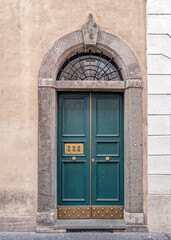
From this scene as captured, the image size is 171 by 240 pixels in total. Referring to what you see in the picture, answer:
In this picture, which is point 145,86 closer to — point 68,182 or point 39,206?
point 68,182

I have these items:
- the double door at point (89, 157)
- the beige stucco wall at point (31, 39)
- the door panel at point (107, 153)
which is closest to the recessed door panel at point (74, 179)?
the double door at point (89, 157)

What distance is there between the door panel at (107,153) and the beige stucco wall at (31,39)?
120 cm

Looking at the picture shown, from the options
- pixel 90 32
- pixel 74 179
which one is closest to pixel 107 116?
pixel 74 179

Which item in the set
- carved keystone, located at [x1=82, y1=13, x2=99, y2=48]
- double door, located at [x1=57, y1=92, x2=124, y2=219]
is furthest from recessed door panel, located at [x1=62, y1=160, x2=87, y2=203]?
carved keystone, located at [x1=82, y1=13, x2=99, y2=48]

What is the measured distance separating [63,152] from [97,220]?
1.77 meters

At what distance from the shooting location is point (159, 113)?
4820mm

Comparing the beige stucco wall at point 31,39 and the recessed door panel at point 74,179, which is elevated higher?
the beige stucco wall at point 31,39

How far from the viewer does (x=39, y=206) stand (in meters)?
4.77

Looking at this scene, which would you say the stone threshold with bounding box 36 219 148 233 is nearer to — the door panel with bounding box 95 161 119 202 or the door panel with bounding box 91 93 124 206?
the door panel with bounding box 91 93 124 206

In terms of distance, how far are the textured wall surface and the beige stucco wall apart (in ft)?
0.73

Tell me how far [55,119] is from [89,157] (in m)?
1.22

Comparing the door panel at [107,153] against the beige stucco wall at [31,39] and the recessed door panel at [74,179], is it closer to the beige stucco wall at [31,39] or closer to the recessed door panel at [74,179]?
the recessed door panel at [74,179]

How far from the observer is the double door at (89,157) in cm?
510

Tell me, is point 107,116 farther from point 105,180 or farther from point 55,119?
point 105,180
